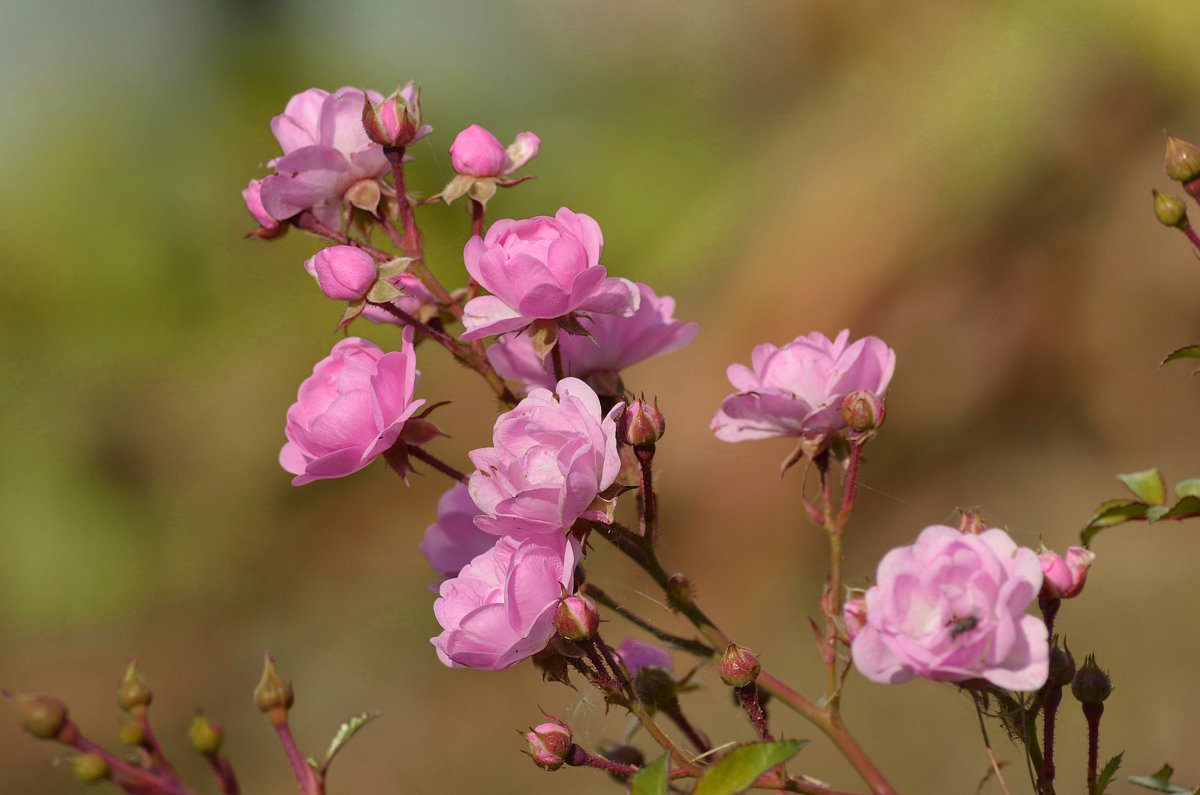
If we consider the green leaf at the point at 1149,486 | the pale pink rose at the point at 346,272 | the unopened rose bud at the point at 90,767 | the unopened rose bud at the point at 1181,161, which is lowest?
the unopened rose bud at the point at 90,767

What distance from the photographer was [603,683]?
72 cm

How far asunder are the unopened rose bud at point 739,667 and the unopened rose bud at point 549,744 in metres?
0.13

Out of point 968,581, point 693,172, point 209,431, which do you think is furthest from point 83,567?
point 968,581

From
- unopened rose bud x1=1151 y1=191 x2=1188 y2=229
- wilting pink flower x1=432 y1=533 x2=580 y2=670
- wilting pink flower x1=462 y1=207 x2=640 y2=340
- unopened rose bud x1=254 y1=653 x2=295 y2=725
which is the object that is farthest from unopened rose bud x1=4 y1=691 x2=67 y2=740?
unopened rose bud x1=1151 y1=191 x2=1188 y2=229

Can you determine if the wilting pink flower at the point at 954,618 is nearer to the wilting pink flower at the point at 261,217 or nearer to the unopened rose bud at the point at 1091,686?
the unopened rose bud at the point at 1091,686

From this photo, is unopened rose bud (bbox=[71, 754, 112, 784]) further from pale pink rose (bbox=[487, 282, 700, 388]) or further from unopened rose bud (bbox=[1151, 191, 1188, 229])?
unopened rose bud (bbox=[1151, 191, 1188, 229])

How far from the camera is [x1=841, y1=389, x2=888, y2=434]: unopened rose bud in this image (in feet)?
2.63

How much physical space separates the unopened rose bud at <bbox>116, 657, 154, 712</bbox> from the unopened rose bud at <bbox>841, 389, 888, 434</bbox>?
56cm

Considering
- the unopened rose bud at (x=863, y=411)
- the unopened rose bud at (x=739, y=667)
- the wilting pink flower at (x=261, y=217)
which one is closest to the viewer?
the unopened rose bud at (x=739, y=667)

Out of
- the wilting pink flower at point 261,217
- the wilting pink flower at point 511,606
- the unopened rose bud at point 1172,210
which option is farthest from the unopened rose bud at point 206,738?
the unopened rose bud at point 1172,210

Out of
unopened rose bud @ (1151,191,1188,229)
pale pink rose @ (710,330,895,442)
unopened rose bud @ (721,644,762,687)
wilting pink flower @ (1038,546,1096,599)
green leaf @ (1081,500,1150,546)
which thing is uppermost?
unopened rose bud @ (1151,191,1188,229)

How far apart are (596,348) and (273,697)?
38cm

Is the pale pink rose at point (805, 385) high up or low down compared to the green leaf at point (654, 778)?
up

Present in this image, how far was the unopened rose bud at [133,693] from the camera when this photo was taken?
0.70 m
